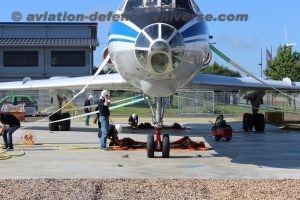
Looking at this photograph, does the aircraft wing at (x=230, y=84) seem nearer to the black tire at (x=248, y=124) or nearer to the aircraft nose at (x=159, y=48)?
the black tire at (x=248, y=124)

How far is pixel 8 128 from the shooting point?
14812 mm

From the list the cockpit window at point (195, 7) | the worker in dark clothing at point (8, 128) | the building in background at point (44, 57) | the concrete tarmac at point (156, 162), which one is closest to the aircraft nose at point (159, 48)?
the cockpit window at point (195, 7)

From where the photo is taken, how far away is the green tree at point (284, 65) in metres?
62.3

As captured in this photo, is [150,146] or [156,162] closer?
[156,162]

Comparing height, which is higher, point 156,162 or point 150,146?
point 150,146

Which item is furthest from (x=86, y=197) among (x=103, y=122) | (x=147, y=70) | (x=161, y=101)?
(x=103, y=122)

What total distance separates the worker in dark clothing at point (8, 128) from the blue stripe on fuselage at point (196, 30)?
588cm

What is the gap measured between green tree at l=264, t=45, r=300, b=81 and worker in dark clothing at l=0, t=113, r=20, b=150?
4944cm

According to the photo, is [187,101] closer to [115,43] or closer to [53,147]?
[53,147]

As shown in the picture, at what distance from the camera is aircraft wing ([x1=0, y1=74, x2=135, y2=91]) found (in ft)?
58.3

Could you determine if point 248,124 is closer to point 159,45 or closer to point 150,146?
point 150,146

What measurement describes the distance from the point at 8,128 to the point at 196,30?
19.7 ft

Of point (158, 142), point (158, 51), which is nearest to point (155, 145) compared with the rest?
point (158, 142)

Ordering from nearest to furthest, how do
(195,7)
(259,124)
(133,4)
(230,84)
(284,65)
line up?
(133,4) < (195,7) < (230,84) < (259,124) < (284,65)
